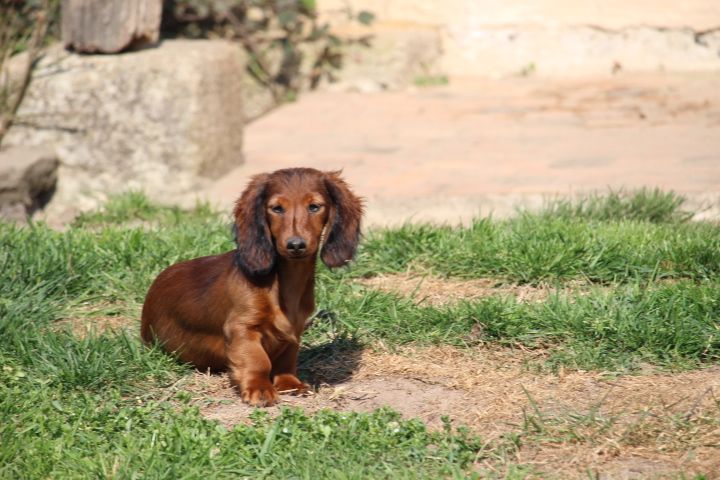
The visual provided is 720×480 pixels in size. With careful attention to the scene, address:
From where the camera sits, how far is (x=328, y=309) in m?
4.80

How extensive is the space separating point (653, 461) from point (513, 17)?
6.57 m

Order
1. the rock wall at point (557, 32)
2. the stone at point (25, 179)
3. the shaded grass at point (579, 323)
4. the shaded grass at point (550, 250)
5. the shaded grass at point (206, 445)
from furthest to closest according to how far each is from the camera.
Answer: the rock wall at point (557, 32), the stone at point (25, 179), the shaded grass at point (550, 250), the shaded grass at point (579, 323), the shaded grass at point (206, 445)

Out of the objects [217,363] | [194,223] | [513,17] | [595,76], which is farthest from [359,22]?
[217,363]

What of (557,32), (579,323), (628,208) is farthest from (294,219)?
(557,32)

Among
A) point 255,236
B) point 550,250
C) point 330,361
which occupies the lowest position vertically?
point 330,361

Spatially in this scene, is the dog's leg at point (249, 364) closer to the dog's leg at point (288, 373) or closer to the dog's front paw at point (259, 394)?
the dog's front paw at point (259, 394)

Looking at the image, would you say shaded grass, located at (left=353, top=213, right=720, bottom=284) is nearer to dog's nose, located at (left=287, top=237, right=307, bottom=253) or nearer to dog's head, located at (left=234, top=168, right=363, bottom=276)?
dog's head, located at (left=234, top=168, right=363, bottom=276)

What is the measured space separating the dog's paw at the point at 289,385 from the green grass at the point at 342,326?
1.19 ft

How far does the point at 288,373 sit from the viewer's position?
13.7 feet

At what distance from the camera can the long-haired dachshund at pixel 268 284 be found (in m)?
3.90

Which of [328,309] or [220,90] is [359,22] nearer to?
[220,90]

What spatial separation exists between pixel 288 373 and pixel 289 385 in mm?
93

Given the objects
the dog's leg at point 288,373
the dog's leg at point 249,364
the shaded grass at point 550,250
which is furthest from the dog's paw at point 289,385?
the shaded grass at point 550,250

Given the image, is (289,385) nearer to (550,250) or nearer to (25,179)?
(550,250)
